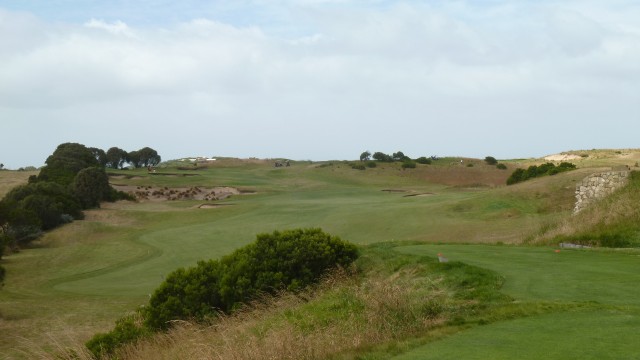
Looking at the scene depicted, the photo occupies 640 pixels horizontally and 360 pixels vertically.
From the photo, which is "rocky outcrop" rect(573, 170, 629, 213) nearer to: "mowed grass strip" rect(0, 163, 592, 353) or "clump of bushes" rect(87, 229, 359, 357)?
"mowed grass strip" rect(0, 163, 592, 353)

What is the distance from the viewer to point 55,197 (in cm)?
5297

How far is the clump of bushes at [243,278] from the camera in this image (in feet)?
52.5

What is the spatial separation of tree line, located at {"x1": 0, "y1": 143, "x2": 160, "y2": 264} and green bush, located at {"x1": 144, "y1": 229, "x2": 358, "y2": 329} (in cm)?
1937

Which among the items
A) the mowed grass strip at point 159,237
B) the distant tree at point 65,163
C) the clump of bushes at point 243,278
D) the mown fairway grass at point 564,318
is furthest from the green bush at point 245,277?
the distant tree at point 65,163

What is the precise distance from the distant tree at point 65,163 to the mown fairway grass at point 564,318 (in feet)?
198

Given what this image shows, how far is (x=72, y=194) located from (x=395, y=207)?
31.4 m

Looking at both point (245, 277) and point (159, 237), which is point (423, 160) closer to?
point (159, 237)

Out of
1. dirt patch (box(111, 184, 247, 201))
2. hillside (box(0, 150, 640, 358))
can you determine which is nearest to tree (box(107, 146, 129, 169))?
dirt patch (box(111, 184, 247, 201))

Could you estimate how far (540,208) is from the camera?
33312 mm

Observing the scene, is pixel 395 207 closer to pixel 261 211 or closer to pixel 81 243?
pixel 261 211

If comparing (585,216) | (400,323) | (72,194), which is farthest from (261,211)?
(400,323)

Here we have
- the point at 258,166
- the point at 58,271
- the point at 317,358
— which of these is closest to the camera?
the point at 317,358

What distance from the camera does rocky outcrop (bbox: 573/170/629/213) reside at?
25141 millimetres

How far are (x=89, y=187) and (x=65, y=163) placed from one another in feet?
48.5
